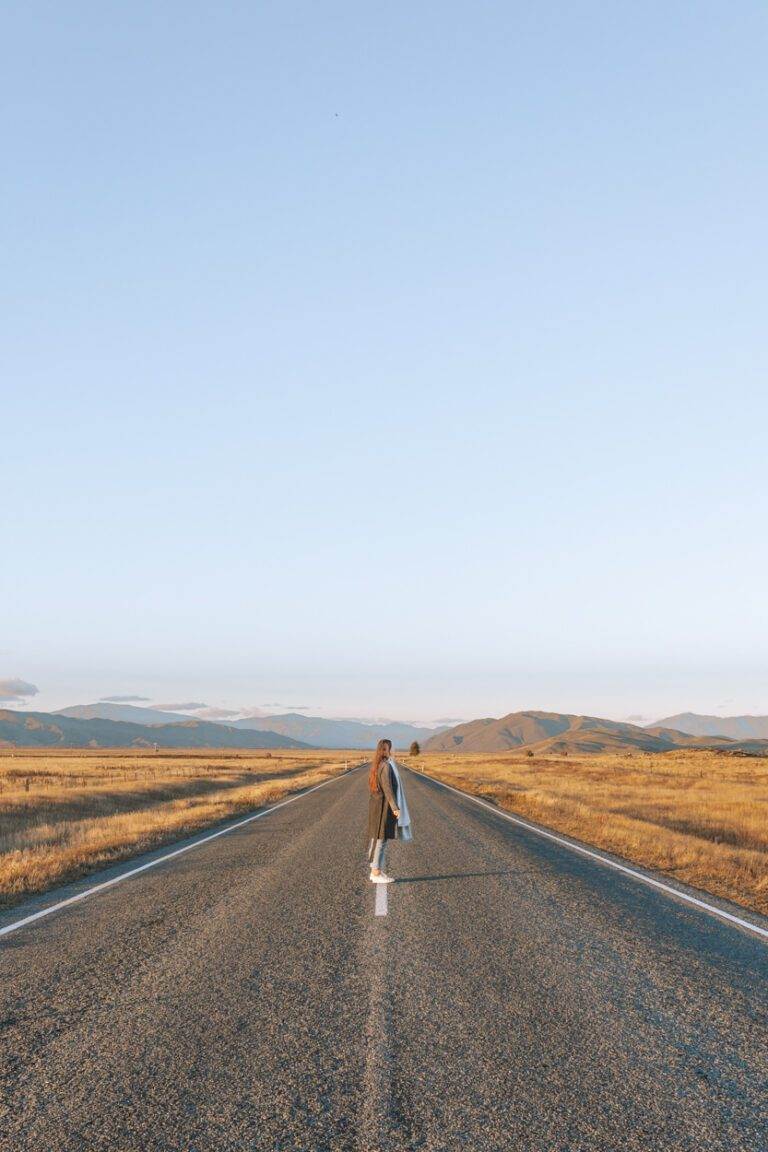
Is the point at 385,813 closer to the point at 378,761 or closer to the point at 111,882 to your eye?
the point at 378,761

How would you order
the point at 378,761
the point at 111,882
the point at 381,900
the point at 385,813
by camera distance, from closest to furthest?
the point at 381,900, the point at 111,882, the point at 385,813, the point at 378,761

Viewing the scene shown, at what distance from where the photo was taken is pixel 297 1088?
4254 mm

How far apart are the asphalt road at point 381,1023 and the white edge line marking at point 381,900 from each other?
0.12 meters

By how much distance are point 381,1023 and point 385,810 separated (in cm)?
605

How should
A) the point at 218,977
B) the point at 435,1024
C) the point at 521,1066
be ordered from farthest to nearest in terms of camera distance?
1. the point at 218,977
2. the point at 435,1024
3. the point at 521,1066

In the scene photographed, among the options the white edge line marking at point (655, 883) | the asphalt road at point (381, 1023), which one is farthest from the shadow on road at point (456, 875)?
the white edge line marking at point (655, 883)

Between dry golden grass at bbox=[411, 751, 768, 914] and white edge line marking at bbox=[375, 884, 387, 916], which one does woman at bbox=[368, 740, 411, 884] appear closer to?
white edge line marking at bbox=[375, 884, 387, 916]

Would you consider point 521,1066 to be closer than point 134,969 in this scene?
Yes

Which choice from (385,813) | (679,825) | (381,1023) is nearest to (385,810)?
(385,813)

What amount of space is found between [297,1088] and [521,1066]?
1316mm

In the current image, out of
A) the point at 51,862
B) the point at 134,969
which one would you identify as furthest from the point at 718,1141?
the point at 51,862

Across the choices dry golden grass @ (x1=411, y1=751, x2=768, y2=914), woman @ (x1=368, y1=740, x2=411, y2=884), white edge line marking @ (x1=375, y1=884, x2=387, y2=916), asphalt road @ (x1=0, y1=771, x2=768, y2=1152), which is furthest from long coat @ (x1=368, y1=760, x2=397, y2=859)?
dry golden grass @ (x1=411, y1=751, x2=768, y2=914)

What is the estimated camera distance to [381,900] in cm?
953

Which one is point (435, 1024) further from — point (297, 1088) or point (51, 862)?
point (51, 862)
